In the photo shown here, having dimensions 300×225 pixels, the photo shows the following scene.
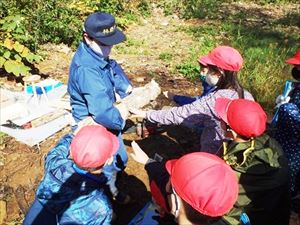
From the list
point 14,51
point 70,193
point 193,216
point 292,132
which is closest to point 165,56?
point 14,51

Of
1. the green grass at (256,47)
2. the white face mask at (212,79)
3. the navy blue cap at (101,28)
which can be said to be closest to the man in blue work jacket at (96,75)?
the navy blue cap at (101,28)

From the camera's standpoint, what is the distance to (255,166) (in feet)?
9.46

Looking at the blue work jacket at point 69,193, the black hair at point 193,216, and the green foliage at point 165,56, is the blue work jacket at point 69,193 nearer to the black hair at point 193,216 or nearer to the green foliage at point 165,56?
the black hair at point 193,216

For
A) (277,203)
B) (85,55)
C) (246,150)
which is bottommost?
(277,203)

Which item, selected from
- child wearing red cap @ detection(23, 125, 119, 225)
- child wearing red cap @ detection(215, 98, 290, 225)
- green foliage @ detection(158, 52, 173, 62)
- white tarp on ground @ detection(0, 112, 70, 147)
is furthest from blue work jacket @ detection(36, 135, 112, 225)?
green foliage @ detection(158, 52, 173, 62)

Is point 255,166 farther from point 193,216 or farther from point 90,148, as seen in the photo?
point 90,148

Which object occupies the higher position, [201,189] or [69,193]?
[201,189]

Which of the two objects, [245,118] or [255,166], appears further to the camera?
[245,118]

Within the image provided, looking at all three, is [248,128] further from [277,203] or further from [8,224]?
[8,224]

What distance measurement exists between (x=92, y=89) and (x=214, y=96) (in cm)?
115

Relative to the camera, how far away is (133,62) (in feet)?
25.6

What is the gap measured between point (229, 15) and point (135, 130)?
23.4 feet

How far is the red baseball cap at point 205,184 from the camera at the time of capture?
207cm

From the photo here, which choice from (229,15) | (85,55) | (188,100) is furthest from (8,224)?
(229,15)
